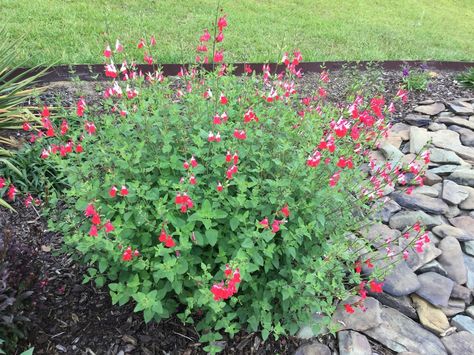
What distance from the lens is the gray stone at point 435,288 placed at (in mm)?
2953

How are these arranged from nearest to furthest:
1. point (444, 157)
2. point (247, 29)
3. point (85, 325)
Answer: point (85, 325) → point (444, 157) → point (247, 29)

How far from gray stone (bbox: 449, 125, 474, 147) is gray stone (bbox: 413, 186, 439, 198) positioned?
115 centimetres

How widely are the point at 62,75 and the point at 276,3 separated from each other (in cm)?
544

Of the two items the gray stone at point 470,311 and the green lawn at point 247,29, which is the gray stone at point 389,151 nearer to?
the green lawn at point 247,29

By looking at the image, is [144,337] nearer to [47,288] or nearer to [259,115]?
[47,288]

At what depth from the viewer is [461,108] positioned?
5211mm

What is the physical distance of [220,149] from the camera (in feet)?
8.34

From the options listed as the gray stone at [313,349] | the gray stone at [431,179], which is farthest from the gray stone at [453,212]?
the gray stone at [313,349]

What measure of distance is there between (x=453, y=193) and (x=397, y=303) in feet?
4.96

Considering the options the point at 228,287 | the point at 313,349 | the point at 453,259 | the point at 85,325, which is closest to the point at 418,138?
the point at 453,259

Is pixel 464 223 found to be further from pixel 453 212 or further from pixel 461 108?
pixel 461 108

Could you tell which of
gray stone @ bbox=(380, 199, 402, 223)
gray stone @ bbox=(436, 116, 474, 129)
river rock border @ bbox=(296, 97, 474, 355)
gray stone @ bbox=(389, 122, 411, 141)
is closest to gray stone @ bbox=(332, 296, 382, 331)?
river rock border @ bbox=(296, 97, 474, 355)

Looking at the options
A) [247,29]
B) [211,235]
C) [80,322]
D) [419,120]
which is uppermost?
[211,235]

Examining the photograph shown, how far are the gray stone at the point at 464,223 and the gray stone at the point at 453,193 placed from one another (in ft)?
0.56
